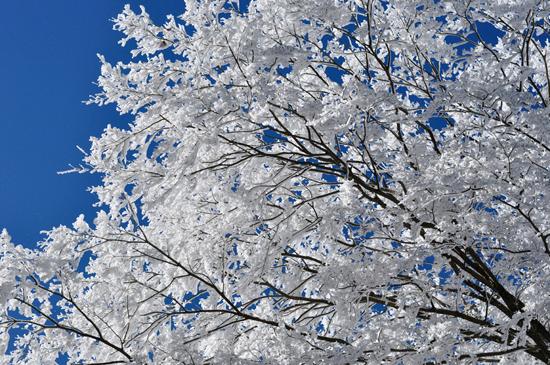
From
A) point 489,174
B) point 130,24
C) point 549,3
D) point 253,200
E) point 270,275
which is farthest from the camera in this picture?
point 270,275

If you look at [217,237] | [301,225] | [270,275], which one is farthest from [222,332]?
[301,225]

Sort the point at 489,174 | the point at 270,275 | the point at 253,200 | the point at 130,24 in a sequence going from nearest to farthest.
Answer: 1. the point at 489,174
2. the point at 253,200
3. the point at 130,24
4. the point at 270,275

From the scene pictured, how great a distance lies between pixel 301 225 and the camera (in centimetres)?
458

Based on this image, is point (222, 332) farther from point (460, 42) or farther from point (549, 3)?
point (549, 3)

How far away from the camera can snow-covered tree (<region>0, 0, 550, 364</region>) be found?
3148 millimetres

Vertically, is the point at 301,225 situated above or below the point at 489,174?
above

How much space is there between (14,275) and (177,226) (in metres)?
1.92

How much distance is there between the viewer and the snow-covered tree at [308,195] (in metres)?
3.15

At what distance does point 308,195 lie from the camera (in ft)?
16.4

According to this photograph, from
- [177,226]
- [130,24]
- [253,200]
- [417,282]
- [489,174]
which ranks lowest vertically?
[417,282]

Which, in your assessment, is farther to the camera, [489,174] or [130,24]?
[130,24]

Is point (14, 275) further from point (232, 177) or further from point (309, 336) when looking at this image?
point (309, 336)

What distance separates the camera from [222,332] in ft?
15.9

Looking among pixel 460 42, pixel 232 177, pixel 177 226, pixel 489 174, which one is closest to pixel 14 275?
pixel 177 226
